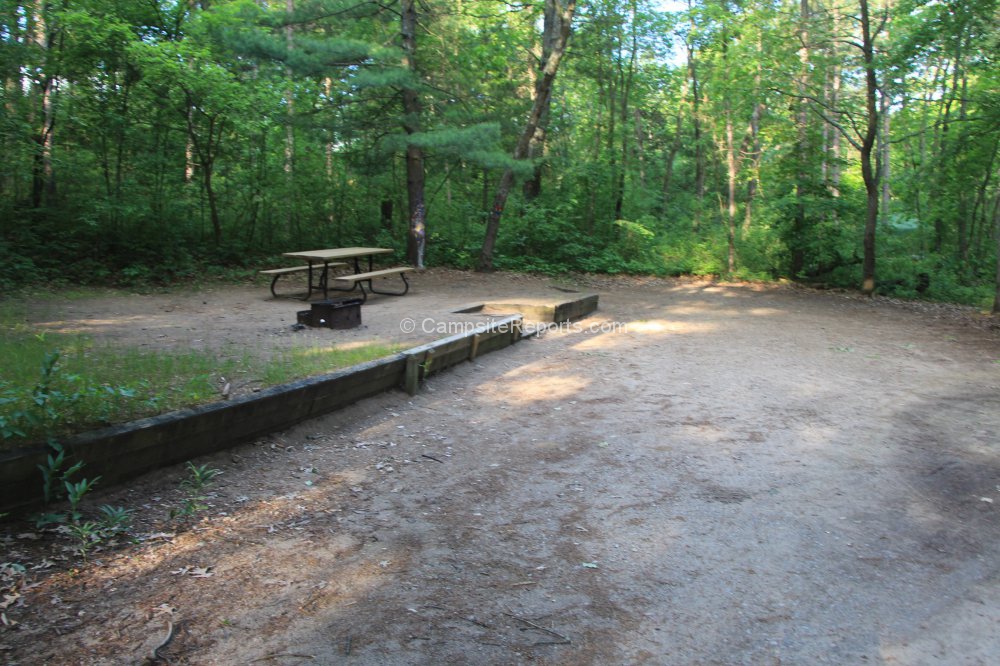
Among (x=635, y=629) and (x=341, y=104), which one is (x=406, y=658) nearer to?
(x=635, y=629)

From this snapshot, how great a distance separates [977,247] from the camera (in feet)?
54.9

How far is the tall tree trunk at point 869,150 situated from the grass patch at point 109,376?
10.4 m

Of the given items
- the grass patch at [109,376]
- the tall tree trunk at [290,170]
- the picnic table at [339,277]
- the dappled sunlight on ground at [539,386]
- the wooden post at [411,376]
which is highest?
the tall tree trunk at [290,170]

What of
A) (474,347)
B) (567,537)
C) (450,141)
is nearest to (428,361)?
(474,347)

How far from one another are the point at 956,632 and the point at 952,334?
8640 mm

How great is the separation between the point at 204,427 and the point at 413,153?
10.6 metres

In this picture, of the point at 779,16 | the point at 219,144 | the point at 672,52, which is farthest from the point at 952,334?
the point at 672,52

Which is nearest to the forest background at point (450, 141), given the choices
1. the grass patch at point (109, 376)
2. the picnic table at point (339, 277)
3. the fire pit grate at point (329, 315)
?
the picnic table at point (339, 277)

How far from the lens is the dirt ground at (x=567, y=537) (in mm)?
2566

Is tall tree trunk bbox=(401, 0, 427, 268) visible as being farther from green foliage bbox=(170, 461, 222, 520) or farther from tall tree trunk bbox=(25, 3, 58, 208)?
green foliage bbox=(170, 461, 222, 520)

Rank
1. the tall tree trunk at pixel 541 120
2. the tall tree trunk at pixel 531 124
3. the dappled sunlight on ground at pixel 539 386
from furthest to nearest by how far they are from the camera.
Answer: the tall tree trunk at pixel 541 120 < the tall tree trunk at pixel 531 124 < the dappled sunlight on ground at pixel 539 386

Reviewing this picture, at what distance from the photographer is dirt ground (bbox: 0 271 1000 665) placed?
8.42 feet

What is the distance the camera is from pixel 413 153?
45.2ft

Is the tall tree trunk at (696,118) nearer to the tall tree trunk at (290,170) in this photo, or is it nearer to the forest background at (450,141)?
the forest background at (450,141)
